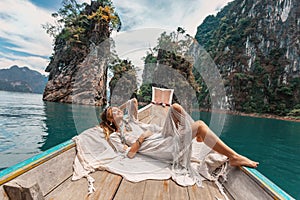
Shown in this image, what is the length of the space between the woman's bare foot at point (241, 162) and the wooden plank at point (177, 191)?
1.35 feet

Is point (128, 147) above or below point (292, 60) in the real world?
below

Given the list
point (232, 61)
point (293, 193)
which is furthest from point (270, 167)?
point (232, 61)

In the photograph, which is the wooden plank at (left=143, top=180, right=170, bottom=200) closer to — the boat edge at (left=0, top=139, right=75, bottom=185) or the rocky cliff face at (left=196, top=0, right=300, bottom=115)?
the boat edge at (left=0, top=139, right=75, bottom=185)

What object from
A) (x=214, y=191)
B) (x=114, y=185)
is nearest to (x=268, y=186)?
(x=214, y=191)

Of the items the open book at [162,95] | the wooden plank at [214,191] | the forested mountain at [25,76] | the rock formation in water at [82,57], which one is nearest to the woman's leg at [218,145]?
the wooden plank at [214,191]

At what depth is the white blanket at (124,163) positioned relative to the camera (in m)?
1.32

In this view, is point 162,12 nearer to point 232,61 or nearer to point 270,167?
point 270,167

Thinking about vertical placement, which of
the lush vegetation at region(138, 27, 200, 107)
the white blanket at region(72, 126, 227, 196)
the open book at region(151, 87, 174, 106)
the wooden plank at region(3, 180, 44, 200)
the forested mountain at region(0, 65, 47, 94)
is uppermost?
the forested mountain at region(0, 65, 47, 94)

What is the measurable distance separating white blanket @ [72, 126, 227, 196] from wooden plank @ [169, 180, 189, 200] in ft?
0.14

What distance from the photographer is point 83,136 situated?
1.56 m

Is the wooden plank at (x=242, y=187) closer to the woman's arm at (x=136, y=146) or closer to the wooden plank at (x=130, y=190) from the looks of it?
the wooden plank at (x=130, y=190)

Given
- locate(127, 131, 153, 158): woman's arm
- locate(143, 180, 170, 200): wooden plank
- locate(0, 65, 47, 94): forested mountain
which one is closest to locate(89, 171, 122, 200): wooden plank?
locate(143, 180, 170, 200): wooden plank

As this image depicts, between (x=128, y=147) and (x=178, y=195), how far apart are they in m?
0.77

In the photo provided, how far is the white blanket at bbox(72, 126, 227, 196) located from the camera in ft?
4.34
